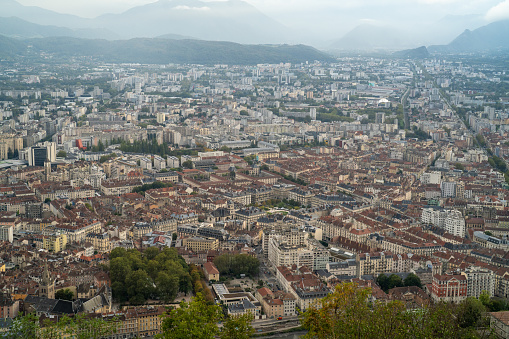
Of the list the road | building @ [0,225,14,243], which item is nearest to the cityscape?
building @ [0,225,14,243]

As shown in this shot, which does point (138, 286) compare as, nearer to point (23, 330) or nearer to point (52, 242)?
point (52, 242)

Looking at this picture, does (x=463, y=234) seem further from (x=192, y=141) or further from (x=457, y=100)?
(x=457, y=100)

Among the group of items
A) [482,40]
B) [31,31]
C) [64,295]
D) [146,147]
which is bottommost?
[64,295]

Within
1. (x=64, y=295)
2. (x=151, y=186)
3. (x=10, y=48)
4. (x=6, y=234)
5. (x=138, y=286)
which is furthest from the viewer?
(x=10, y=48)

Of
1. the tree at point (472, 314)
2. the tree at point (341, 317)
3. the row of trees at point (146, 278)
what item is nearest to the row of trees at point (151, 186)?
the row of trees at point (146, 278)

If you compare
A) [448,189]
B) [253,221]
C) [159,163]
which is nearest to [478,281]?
[253,221]

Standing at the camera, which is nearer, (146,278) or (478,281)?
(146,278)
